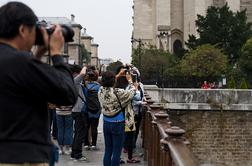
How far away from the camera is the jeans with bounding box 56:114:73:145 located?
11.2 m

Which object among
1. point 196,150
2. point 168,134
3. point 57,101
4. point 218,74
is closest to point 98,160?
point 168,134

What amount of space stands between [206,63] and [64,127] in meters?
37.9

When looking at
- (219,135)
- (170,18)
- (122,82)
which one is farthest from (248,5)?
(122,82)

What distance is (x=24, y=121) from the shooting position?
11.4ft

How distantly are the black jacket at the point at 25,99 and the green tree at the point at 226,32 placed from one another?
163 feet

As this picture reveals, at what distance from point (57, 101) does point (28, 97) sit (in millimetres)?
184

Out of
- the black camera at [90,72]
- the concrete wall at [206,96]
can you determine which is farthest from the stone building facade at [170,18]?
the black camera at [90,72]

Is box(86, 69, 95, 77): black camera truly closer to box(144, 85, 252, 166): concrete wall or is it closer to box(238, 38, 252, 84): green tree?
box(144, 85, 252, 166): concrete wall

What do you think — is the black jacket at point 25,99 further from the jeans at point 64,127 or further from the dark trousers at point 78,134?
the jeans at point 64,127

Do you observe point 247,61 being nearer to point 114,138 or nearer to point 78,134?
point 78,134

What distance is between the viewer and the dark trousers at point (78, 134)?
35.5 feet

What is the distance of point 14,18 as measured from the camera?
3459mm

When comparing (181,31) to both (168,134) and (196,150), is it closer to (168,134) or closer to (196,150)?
(196,150)

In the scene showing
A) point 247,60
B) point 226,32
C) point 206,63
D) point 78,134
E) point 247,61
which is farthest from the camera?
point 226,32
